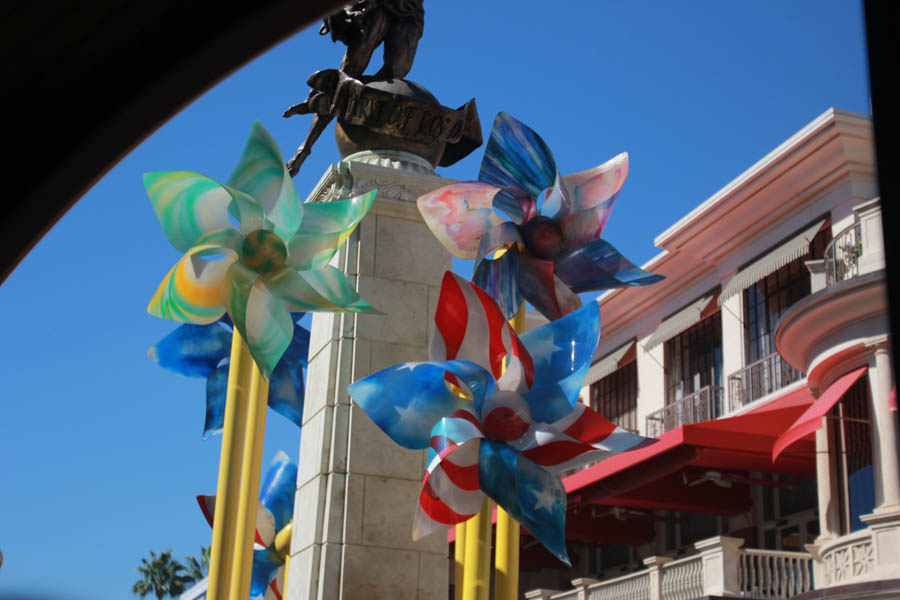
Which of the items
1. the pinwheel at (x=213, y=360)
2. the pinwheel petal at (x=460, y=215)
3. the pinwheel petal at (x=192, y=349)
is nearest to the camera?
the pinwheel petal at (x=460, y=215)

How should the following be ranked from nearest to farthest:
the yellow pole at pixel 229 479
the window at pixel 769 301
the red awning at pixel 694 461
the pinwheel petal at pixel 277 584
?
the yellow pole at pixel 229 479 < the pinwheel petal at pixel 277 584 < the red awning at pixel 694 461 < the window at pixel 769 301

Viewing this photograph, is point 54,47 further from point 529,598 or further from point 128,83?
point 529,598

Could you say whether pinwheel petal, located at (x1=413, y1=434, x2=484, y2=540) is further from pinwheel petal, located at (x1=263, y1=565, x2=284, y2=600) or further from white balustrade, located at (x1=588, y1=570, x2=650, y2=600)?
white balustrade, located at (x1=588, y1=570, x2=650, y2=600)

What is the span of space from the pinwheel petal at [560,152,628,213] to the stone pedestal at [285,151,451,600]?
121 cm

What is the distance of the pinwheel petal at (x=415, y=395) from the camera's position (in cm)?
709

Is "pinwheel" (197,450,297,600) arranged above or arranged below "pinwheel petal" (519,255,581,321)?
below

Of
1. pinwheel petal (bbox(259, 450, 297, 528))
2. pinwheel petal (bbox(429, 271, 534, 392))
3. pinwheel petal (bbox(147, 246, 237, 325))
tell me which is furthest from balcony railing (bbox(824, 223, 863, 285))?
pinwheel petal (bbox(147, 246, 237, 325))

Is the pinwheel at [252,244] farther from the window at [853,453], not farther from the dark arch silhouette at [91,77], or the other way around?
the window at [853,453]

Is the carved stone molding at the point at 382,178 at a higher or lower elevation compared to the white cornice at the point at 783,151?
lower

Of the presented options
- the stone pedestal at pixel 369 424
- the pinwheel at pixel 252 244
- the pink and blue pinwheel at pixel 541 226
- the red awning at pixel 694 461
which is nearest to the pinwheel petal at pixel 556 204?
the pink and blue pinwheel at pixel 541 226

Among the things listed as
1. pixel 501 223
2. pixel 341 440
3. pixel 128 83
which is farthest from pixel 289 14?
pixel 501 223

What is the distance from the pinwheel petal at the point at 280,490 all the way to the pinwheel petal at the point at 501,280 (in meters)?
3.05

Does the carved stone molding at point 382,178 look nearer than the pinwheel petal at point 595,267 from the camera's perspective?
Yes

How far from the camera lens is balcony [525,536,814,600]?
15211mm
